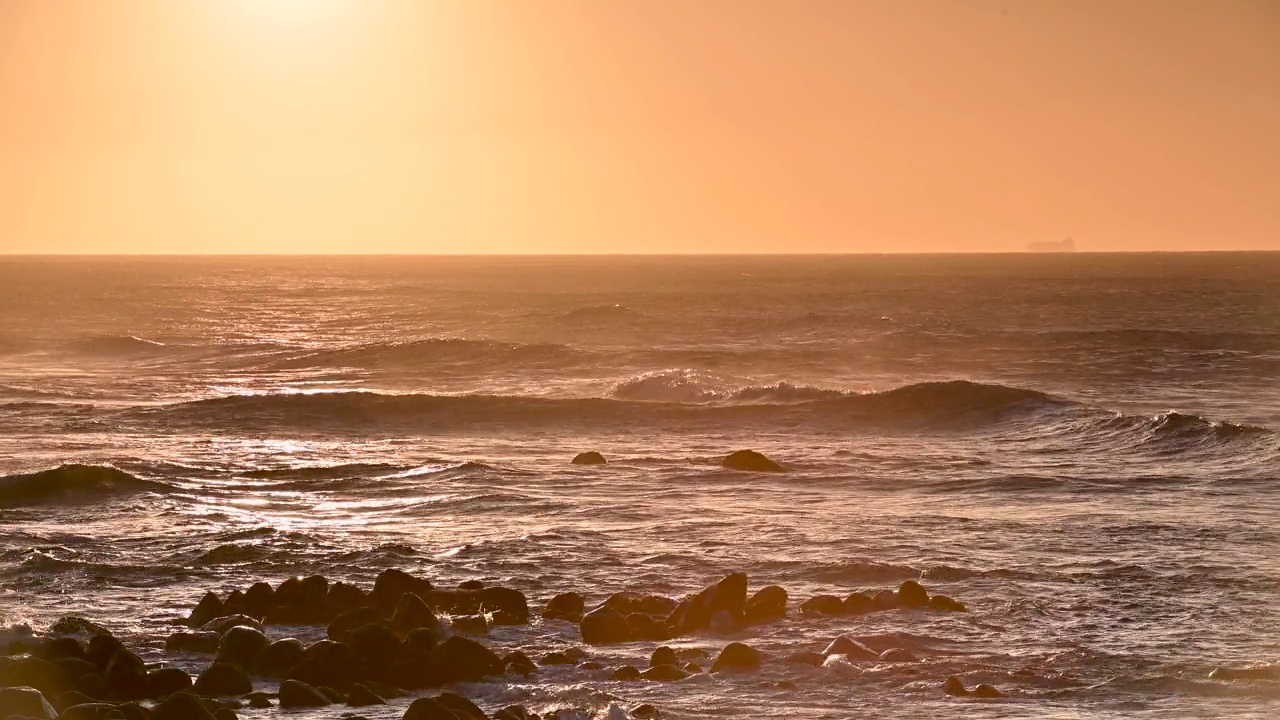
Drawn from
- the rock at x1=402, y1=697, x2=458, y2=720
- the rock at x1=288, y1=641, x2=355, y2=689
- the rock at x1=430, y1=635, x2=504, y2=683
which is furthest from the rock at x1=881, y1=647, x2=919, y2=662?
the rock at x1=288, y1=641, x2=355, y2=689

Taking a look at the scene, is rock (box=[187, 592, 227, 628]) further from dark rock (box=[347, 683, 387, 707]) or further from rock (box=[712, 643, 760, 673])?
rock (box=[712, 643, 760, 673])

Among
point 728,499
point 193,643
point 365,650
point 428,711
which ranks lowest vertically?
point 728,499

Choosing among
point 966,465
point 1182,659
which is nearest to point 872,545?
point 1182,659

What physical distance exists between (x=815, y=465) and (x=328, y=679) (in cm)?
2045

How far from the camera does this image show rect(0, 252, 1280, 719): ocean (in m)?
17.2

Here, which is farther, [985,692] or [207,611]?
[207,611]

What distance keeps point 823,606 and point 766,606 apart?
764 mm

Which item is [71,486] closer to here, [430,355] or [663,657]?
[663,657]

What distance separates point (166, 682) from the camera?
1592cm

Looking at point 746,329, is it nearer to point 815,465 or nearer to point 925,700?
point 815,465

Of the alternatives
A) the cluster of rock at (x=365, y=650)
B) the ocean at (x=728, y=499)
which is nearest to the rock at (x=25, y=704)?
the cluster of rock at (x=365, y=650)

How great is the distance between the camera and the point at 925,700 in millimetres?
15750

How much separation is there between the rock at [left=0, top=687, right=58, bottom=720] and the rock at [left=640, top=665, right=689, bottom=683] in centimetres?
600

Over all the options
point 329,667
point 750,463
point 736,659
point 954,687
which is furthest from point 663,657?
point 750,463
